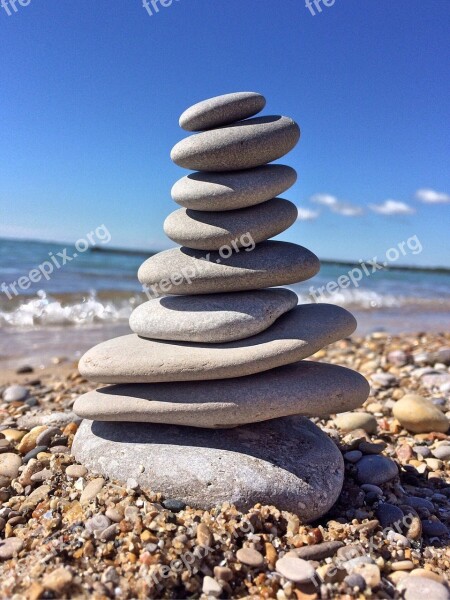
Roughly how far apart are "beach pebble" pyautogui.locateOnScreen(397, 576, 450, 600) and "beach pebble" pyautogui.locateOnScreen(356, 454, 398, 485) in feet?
3.63

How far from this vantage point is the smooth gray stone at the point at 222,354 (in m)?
3.20

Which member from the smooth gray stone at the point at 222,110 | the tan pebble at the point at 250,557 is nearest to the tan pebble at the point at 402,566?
the tan pebble at the point at 250,557

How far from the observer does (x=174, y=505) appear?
293 cm

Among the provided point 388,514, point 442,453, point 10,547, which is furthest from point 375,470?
point 10,547

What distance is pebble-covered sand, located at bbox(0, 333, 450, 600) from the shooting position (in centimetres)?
240

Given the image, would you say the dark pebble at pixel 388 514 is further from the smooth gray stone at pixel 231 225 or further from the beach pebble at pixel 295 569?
the smooth gray stone at pixel 231 225

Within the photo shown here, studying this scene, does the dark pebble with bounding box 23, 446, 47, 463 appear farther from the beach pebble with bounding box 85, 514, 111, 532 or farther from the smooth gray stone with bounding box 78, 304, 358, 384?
the beach pebble with bounding box 85, 514, 111, 532

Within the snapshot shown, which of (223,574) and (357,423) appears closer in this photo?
(223,574)

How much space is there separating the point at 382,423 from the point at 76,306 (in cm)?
938

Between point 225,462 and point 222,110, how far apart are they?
2.33 meters

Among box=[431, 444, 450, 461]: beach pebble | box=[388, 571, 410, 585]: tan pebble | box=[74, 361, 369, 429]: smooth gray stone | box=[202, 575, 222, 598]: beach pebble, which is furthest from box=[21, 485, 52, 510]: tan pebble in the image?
box=[431, 444, 450, 461]: beach pebble

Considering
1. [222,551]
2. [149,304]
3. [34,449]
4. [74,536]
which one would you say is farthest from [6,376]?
[222,551]

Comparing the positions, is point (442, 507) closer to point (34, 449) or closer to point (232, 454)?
point (232, 454)

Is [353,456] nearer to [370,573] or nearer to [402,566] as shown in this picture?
[402,566]
